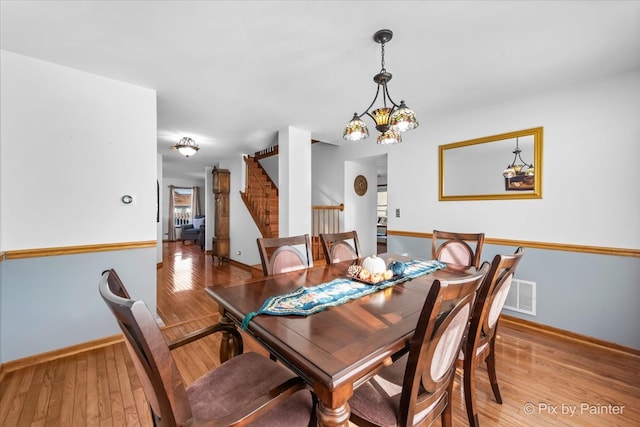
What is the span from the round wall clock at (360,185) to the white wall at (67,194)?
11.2 ft

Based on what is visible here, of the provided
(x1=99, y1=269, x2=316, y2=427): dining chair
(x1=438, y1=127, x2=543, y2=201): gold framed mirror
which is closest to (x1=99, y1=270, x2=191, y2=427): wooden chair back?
(x1=99, y1=269, x2=316, y2=427): dining chair

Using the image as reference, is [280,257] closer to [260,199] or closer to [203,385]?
[203,385]

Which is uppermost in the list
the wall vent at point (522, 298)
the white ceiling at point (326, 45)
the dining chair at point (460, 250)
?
the white ceiling at point (326, 45)

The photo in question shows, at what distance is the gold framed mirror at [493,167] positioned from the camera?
266cm

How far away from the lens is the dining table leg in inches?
31.4

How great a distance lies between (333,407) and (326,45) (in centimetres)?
209

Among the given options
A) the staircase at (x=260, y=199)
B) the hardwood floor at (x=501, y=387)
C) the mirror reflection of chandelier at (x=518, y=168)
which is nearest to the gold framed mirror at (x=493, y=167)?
the mirror reflection of chandelier at (x=518, y=168)

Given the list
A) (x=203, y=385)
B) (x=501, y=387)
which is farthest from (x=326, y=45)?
(x=501, y=387)

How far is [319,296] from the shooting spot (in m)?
1.36

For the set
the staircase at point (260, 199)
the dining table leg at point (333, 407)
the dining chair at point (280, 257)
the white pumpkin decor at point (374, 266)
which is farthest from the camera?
the staircase at point (260, 199)

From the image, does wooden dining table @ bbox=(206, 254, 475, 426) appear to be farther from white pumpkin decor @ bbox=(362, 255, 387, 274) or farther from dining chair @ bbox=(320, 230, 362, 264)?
dining chair @ bbox=(320, 230, 362, 264)

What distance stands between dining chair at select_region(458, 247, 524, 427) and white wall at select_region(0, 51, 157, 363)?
8.89ft

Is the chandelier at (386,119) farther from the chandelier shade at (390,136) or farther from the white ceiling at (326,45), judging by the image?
the white ceiling at (326,45)

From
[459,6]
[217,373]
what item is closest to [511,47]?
[459,6]
